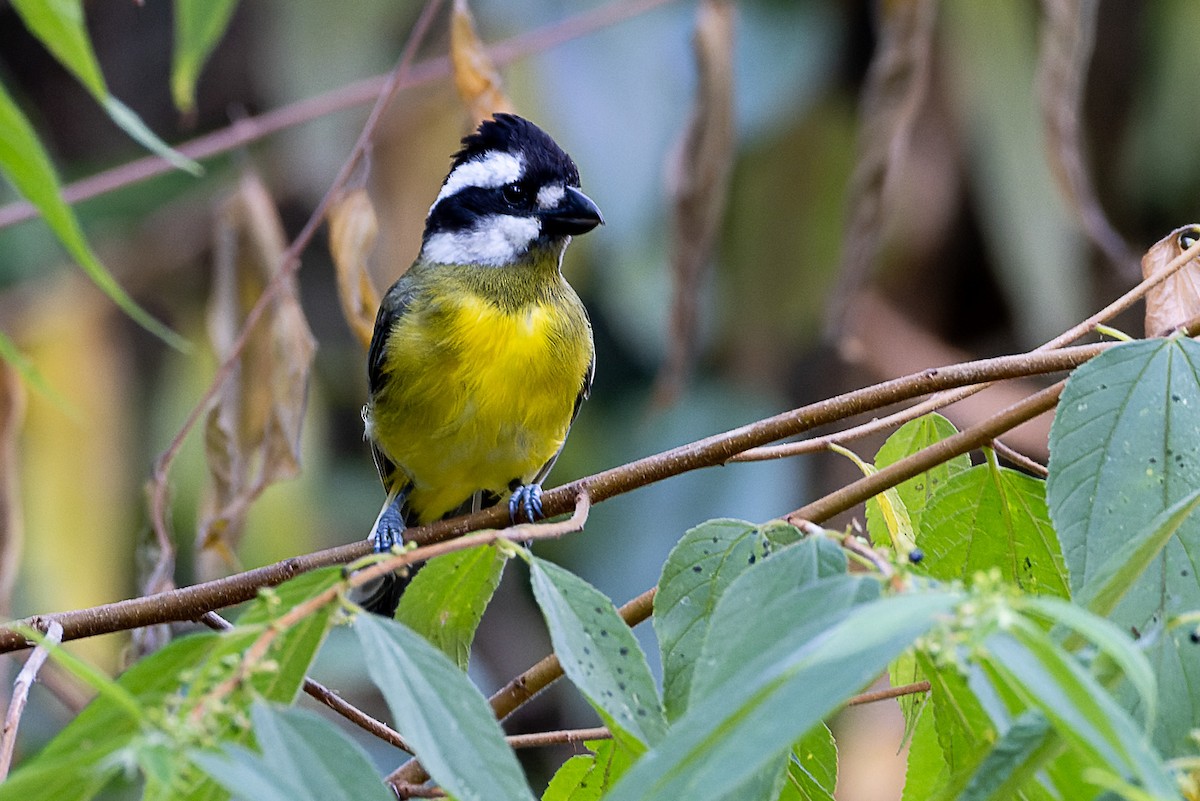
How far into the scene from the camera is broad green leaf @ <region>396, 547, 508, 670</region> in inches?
44.9

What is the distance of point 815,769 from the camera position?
1.11 metres

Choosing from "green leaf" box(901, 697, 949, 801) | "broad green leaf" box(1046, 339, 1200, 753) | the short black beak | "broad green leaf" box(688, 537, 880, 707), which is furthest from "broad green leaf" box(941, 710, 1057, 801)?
the short black beak

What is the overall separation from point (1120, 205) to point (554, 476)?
6.68 ft

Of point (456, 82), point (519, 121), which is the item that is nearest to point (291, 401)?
point (456, 82)

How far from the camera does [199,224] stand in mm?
4117

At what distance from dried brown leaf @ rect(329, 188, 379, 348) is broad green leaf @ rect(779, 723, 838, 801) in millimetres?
810

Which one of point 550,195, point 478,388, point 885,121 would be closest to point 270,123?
point 550,195

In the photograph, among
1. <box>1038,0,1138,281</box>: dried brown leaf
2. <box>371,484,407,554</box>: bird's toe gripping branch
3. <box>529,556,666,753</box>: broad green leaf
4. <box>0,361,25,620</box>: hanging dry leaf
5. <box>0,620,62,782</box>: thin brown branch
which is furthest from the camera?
<box>1038,0,1138,281</box>: dried brown leaf

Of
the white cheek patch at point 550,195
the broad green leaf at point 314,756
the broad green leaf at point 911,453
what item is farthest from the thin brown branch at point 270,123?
the broad green leaf at point 314,756

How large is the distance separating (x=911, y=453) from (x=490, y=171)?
1090 mm

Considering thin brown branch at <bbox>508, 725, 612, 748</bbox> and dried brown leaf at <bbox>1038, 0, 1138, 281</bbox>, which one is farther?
dried brown leaf at <bbox>1038, 0, 1138, 281</bbox>

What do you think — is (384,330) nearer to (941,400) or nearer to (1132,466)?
(941,400)

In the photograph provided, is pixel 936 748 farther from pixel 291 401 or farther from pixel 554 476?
pixel 554 476

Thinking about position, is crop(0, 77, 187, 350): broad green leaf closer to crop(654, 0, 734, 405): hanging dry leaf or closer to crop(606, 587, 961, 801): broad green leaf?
crop(606, 587, 961, 801): broad green leaf
